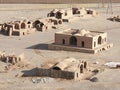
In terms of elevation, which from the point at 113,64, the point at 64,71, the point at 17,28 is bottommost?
the point at 113,64

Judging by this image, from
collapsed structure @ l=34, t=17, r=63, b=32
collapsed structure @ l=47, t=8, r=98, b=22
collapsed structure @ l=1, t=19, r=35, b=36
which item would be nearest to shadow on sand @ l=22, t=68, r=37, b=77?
collapsed structure @ l=1, t=19, r=35, b=36

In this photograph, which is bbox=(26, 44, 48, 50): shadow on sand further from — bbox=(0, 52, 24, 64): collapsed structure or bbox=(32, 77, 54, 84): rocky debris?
bbox=(32, 77, 54, 84): rocky debris

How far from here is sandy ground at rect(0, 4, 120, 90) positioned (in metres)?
33.2

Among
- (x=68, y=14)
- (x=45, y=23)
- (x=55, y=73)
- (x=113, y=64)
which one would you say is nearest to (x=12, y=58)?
(x=55, y=73)

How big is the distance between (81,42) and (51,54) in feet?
12.0

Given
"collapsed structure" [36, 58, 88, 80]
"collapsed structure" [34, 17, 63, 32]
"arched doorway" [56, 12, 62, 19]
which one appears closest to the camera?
"collapsed structure" [36, 58, 88, 80]

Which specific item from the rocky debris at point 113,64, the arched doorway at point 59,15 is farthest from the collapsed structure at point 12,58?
the arched doorway at point 59,15

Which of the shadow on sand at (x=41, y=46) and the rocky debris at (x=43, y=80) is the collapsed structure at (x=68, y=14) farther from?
the rocky debris at (x=43, y=80)

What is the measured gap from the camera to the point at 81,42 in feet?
150

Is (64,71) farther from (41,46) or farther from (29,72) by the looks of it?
(41,46)

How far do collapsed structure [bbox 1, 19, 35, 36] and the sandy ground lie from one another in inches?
34.4

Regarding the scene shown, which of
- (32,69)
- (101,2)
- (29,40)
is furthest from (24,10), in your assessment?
(32,69)

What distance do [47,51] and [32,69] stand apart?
7747 mm

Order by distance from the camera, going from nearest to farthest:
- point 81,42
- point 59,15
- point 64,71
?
point 64,71 < point 81,42 < point 59,15
